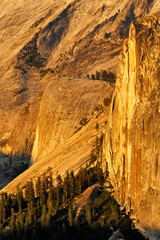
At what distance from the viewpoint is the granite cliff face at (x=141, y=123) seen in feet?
217

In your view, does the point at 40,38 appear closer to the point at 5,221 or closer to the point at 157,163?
the point at 5,221

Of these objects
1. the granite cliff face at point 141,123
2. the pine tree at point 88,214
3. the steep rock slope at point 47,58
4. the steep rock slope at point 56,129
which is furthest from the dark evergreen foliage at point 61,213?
the steep rock slope at point 47,58

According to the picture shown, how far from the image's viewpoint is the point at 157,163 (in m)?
65.9

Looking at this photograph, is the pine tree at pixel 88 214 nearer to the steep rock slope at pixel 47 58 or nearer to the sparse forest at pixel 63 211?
the sparse forest at pixel 63 211

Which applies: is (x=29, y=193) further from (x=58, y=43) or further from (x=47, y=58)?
(x=58, y=43)

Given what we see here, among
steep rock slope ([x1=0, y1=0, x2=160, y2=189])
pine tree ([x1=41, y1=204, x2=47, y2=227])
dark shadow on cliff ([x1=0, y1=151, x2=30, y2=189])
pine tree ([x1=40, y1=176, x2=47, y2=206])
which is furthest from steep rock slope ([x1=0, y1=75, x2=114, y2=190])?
pine tree ([x1=41, y1=204, x2=47, y2=227])

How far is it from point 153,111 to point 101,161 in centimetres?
2405

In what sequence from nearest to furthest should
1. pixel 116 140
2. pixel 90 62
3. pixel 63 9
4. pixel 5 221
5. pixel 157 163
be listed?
pixel 157 163
pixel 116 140
pixel 5 221
pixel 90 62
pixel 63 9

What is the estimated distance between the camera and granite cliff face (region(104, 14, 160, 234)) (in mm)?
66188

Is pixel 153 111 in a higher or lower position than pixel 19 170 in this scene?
higher

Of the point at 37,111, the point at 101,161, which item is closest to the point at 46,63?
the point at 37,111

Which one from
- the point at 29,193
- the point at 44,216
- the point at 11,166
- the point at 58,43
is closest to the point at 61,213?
the point at 44,216

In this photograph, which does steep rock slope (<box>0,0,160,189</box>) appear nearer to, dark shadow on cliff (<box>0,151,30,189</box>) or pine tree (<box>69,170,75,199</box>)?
dark shadow on cliff (<box>0,151,30,189</box>)

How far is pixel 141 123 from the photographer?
67.0 m
